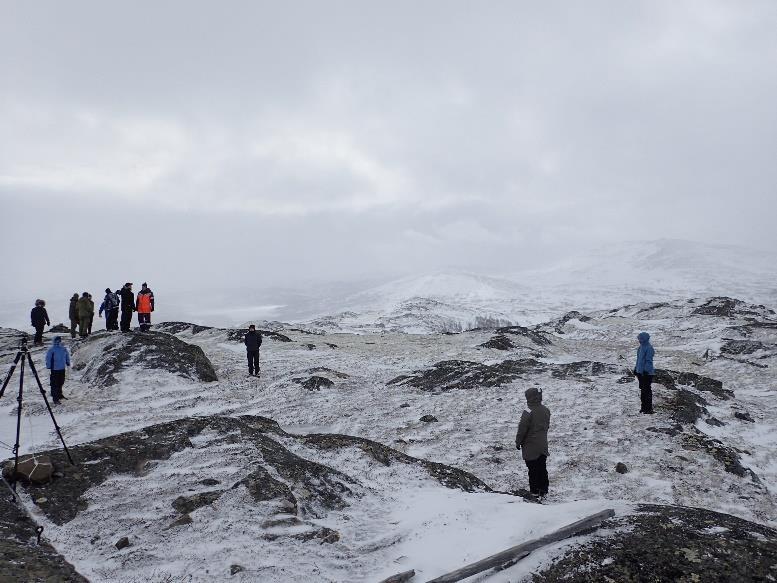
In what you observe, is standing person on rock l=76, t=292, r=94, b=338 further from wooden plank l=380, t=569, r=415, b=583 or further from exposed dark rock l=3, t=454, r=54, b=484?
wooden plank l=380, t=569, r=415, b=583

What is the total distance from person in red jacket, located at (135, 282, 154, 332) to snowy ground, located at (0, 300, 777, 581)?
3.45 m

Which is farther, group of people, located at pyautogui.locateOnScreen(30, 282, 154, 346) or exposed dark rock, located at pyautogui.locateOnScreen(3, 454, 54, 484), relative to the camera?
group of people, located at pyautogui.locateOnScreen(30, 282, 154, 346)

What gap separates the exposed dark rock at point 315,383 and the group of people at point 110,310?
964cm

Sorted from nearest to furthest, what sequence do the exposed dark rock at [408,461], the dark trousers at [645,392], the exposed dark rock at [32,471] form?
1. the exposed dark rock at [32,471]
2. the exposed dark rock at [408,461]
3. the dark trousers at [645,392]

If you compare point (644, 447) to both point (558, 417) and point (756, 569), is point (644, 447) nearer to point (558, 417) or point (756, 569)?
point (558, 417)

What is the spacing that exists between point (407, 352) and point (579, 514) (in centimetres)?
2800

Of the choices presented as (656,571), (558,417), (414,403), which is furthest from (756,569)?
(414,403)

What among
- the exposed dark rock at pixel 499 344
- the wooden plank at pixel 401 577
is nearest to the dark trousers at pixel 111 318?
the exposed dark rock at pixel 499 344

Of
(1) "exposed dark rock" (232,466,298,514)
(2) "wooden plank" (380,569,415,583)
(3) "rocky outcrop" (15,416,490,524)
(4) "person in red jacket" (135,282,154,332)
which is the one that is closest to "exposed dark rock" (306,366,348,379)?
(4) "person in red jacket" (135,282,154,332)

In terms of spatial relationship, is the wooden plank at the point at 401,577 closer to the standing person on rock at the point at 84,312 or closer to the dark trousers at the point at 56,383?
the dark trousers at the point at 56,383

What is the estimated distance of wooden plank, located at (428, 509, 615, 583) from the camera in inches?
239

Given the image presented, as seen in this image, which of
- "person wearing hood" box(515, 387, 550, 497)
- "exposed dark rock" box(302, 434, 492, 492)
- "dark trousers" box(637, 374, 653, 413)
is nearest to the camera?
"person wearing hood" box(515, 387, 550, 497)

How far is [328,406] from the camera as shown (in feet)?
66.7

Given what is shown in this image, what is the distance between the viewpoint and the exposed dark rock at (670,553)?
19.2 feet
